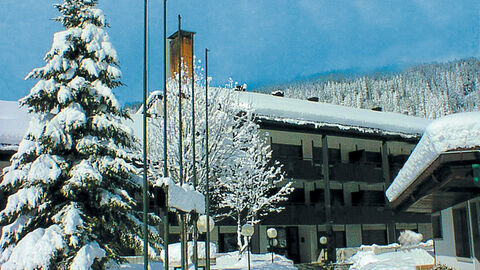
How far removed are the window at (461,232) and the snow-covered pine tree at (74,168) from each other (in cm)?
832

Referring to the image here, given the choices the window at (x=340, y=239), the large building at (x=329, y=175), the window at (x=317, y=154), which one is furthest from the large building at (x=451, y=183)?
the window at (x=340, y=239)

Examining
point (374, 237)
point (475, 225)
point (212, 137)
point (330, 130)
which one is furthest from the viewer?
point (374, 237)

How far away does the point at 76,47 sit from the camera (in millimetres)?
16344

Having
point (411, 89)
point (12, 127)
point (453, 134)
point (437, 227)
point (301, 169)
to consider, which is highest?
point (411, 89)

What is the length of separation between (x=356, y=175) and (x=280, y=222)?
22.9 ft

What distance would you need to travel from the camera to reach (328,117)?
36000 millimetres

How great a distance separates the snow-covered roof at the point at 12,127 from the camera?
77.5 ft

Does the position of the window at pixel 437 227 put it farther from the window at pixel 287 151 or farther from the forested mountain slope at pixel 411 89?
the forested mountain slope at pixel 411 89

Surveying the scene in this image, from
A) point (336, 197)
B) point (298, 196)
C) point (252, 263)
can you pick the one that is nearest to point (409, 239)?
point (336, 197)

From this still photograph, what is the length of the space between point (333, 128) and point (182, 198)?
77.6 feet

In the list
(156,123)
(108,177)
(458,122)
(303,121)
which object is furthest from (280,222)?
(458,122)

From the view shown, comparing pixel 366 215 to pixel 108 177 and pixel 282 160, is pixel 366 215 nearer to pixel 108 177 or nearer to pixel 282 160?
pixel 282 160

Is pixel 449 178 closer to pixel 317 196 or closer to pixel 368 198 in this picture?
pixel 317 196

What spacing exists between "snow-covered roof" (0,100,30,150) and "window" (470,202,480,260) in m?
17.3
